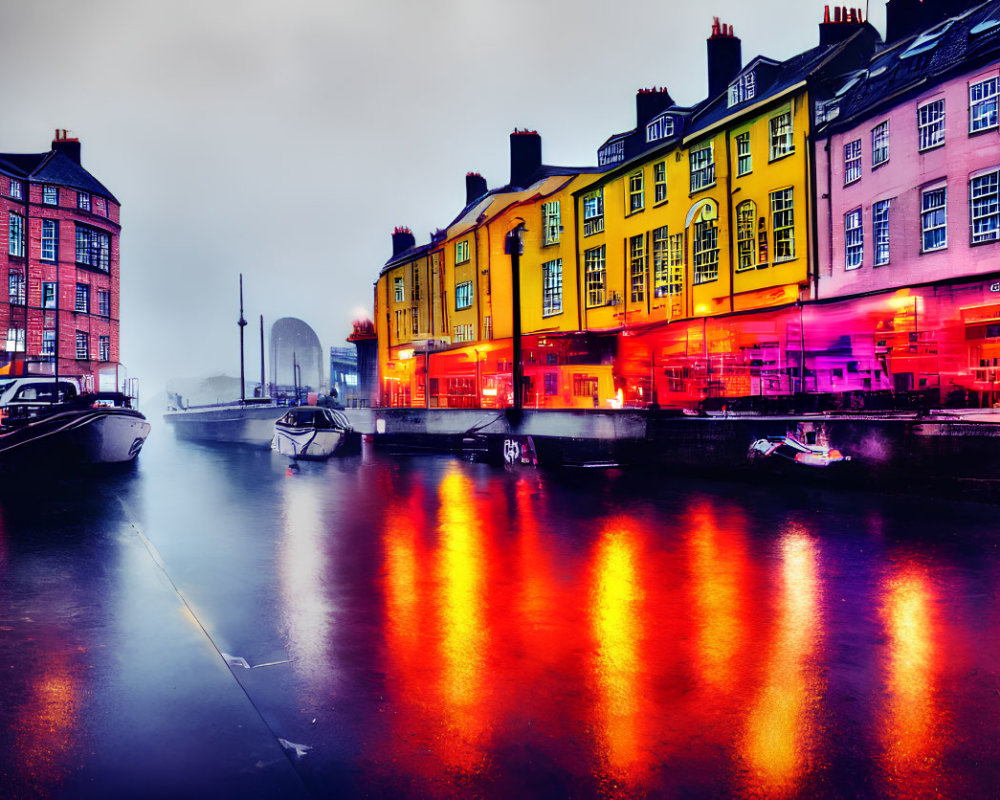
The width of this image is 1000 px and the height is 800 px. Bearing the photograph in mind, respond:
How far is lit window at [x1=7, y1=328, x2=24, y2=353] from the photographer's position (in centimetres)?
4288

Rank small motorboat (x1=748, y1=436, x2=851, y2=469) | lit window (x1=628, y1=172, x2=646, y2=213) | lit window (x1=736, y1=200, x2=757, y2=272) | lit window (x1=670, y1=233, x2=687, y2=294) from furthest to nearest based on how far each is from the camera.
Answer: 1. lit window (x1=628, y1=172, x2=646, y2=213)
2. lit window (x1=670, y1=233, x2=687, y2=294)
3. lit window (x1=736, y1=200, x2=757, y2=272)
4. small motorboat (x1=748, y1=436, x2=851, y2=469)

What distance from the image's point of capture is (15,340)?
1702 inches

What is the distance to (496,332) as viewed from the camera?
37594 mm

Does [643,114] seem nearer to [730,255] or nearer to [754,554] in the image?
[730,255]

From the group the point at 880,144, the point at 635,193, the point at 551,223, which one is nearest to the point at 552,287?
the point at 551,223

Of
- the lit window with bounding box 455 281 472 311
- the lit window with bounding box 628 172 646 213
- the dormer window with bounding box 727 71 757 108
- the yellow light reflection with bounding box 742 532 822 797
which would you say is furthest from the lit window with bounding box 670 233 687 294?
the yellow light reflection with bounding box 742 532 822 797

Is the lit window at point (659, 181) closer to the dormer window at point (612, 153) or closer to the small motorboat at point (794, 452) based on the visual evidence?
the dormer window at point (612, 153)

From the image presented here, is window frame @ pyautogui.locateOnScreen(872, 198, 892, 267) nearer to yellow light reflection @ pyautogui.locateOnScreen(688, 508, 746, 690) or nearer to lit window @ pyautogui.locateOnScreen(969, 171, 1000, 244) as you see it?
lit window @ pyautogui.locateOnScreen(969, 171, 1000, 244)

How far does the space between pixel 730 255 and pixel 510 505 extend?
14461mm

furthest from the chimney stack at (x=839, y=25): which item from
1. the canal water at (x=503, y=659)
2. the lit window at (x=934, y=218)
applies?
the canal water at (x=503, y=659)

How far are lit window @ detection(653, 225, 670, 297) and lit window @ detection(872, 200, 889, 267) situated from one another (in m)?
8.17

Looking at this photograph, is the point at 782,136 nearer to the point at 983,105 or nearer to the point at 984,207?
the point at 983,105

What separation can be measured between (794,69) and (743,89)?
1734 mm

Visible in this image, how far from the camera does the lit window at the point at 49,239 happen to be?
45.5 metres
